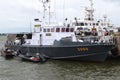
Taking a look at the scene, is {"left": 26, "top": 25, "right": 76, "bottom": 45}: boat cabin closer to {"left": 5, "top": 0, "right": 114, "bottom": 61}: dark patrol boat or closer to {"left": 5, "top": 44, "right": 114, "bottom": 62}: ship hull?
{"left": 5, "top": 0, "right": 114, "bottom": 61}: dark patrol boat

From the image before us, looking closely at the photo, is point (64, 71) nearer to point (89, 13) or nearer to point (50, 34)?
point (50, 34)

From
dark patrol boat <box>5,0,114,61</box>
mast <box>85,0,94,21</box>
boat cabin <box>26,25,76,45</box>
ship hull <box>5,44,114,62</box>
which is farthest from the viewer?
mast <box>85,0,94,21</box>

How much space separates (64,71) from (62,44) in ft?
20.2

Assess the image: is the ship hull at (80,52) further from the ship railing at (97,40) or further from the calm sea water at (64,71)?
the calm sea water at (64,71)

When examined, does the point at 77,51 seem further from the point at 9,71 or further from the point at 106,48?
the point at 9,71

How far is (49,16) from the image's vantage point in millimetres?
38500

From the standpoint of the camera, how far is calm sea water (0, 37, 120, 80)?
24266mm

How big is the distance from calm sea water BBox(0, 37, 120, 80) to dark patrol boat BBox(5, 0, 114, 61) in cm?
94

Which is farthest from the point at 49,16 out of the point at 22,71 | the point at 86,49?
the point at 22,71

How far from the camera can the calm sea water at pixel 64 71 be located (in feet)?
79.6

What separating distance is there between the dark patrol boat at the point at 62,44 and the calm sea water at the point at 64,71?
0.94 meters

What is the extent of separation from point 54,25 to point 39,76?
12.6 m

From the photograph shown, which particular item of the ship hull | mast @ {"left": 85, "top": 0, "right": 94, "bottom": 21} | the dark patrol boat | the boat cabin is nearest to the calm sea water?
the ship hull

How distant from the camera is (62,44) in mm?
32688
